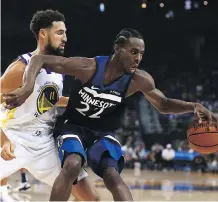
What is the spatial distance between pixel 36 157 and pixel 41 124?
263 mm

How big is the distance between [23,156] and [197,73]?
15900mm

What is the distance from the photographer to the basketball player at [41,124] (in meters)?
3.70

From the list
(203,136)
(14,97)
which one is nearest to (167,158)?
(203,136)

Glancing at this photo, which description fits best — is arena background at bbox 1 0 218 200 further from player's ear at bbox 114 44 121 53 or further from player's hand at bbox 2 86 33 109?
player's hand at bbox 2 86 33 109

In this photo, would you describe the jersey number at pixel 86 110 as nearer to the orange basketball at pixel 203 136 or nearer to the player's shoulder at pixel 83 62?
the player's shoulder at pixel 83 62

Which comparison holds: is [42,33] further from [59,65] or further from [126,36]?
[126,36]

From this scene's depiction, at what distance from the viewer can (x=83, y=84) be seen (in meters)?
3.48

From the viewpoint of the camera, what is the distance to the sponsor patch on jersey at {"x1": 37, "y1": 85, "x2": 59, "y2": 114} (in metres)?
3.73

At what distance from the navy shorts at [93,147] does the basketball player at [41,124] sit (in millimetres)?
265

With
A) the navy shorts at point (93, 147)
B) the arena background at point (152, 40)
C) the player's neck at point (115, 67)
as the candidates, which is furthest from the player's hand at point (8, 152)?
the arena background at point (152, 40)

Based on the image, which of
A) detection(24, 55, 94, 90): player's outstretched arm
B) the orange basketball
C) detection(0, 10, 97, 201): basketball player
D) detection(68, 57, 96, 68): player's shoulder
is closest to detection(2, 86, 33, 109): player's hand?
detection(24, 55, 94, 90): player's outstretched arm

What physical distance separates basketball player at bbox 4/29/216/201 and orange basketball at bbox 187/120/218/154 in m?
0.22

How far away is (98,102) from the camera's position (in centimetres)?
347

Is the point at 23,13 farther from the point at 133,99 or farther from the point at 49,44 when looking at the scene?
the point at 49,44
